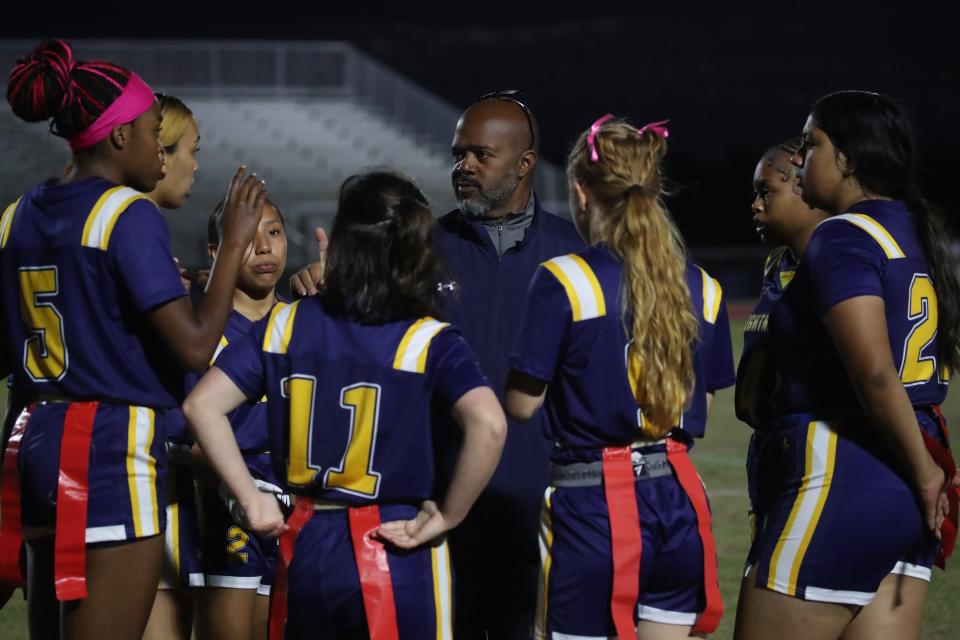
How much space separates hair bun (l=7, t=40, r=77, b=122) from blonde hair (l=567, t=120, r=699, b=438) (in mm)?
1199

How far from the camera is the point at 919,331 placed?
2.92 metres

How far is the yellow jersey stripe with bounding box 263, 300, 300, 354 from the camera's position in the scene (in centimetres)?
265

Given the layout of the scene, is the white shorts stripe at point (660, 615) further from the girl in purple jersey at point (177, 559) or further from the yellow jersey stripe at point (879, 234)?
the girl in purple jersey at point (177, 559)

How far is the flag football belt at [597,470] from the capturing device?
111 inches

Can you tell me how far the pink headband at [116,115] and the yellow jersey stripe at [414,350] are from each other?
0.81m

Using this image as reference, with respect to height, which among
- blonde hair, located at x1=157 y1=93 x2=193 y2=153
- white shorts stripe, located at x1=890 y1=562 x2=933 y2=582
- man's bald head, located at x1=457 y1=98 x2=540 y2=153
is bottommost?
white shorts stripe, located at x1=890 y1=562 x2=933 y2=582

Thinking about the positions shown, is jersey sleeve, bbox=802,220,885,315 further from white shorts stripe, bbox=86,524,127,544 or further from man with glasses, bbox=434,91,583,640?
white shorts stripe, bbox=86,524,127,544

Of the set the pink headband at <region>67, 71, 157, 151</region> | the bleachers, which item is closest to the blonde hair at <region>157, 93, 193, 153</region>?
the pink headband at <region>67, 71, 157, 151</region>

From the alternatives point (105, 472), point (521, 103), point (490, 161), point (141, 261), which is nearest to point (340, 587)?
point (105, 472)

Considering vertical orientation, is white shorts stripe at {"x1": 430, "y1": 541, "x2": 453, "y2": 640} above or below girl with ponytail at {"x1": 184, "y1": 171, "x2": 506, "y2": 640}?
below

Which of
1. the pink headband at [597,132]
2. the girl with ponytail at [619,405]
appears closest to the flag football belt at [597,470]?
the girl with ponytail at [619,405]

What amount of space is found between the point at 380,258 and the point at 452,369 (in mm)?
289

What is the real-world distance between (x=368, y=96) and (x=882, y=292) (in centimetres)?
2546

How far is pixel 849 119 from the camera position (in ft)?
9.60
